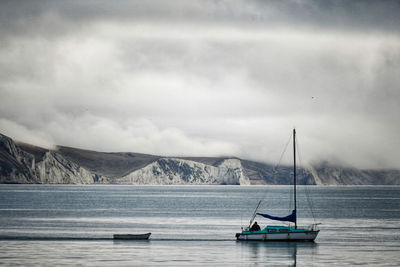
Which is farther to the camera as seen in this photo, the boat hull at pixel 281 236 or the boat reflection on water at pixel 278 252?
the boat hull at pixel 281 236

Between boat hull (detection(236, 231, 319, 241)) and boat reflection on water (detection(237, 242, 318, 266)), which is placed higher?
boat hull (detection(236, 231, 319, 241))

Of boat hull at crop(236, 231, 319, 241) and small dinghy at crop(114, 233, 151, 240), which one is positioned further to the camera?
small dinghy at crop(114, 233, 151, 240)

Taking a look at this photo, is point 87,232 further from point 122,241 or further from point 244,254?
point 244,254

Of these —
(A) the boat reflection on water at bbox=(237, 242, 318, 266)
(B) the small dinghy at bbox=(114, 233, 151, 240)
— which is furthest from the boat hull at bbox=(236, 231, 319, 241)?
(B) the small dinghy at bbox=(114, 233, 151, 240)

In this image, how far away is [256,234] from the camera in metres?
76.3

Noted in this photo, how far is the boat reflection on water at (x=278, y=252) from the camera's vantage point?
61.0m

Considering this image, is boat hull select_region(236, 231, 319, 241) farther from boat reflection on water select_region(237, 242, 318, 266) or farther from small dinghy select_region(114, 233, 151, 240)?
small dinghy select_region(114, 233, 151, 240)

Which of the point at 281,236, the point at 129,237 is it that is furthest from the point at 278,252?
the point at 129,237

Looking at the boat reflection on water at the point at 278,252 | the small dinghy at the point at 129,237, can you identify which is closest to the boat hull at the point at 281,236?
the boat reflection on water at the point at 278,252

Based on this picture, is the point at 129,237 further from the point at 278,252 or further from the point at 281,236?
the point at 278,252

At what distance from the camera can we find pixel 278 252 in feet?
222

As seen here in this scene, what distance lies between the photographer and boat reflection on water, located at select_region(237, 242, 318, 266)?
200 ft

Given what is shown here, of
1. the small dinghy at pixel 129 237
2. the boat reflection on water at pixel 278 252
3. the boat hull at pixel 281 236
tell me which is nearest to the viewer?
the boat reflection on water at pixel 278 252

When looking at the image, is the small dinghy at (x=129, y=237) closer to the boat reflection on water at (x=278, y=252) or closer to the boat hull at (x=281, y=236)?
the boat reflection on water at (x=278, y=252)
